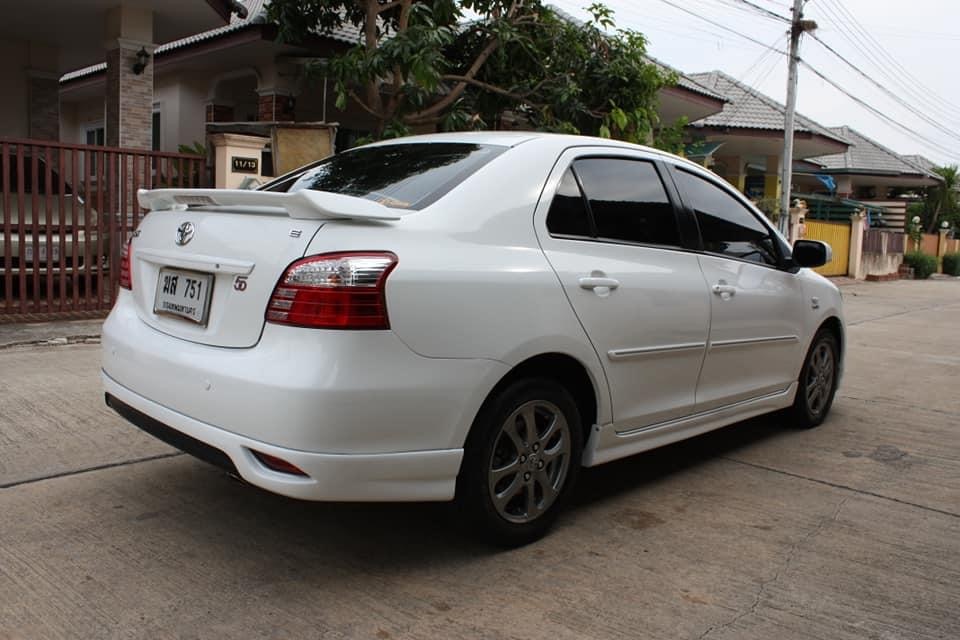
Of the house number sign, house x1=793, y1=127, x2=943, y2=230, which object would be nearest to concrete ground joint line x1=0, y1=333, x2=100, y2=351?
the house number sign

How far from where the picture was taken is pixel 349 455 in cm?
276

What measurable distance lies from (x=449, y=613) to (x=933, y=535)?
2.25m

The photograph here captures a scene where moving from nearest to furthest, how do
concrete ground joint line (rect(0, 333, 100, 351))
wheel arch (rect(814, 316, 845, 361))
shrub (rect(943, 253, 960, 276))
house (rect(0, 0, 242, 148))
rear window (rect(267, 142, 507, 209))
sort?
rear window (rect(267, 142, 507, 209)), wheel arch (rect(814, 316, 845, 361)), concrete ground joint line (rect(0, 333, 100, 351)), house (rect(0, 0, 242, 148)), shrub (rect(943, 253, 960, 276))

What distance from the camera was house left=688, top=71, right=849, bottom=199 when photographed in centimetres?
2170

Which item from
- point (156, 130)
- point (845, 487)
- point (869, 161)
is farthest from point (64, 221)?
point (869, 161)

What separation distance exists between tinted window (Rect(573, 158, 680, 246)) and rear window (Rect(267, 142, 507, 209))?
1.63 feet

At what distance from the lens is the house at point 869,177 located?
31.9 meters

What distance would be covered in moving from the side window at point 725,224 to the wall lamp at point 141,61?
29.0ft

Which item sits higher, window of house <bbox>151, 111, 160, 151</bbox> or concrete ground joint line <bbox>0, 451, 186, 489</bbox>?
window of house <bbox>151, 111, 160, 151</bbox>

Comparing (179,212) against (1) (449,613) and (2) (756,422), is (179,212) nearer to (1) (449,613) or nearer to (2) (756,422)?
(1) (449,613)

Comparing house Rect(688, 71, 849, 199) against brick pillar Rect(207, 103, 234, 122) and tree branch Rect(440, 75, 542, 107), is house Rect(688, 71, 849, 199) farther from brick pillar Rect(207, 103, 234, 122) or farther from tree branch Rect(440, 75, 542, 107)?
brick pillar Rect(207, 103, 234, 122)

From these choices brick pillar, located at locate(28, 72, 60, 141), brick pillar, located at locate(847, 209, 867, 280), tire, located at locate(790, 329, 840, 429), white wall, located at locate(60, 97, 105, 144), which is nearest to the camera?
tire, located at locate(790, 329, 840, 429)

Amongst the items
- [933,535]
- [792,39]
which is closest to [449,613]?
[933,535]

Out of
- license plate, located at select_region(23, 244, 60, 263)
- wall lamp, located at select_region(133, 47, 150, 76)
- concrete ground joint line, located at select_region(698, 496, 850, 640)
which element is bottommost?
concrete ground joint line, located at select_region(698, 496, 850, 640)
